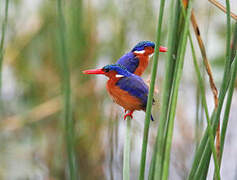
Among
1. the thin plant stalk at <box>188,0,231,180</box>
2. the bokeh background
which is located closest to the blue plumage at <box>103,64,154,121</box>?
the thin plant stalk at <box>188,0,231,180</box>

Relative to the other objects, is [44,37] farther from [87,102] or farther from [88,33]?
[87,102]

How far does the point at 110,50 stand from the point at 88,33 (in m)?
0.23

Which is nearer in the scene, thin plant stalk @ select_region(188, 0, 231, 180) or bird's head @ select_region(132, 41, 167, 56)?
thin plant stalk @ select_region(188, 0, 231, 180)

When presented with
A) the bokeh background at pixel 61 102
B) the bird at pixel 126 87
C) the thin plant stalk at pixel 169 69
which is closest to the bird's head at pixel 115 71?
the bird at pixel 126 87

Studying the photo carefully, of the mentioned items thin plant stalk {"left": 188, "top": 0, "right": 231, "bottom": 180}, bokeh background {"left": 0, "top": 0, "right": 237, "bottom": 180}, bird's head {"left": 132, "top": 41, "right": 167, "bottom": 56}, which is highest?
bird's head {"left": 132, "top": 41, "right": 167, "bottom": 56}

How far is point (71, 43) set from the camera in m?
1.92

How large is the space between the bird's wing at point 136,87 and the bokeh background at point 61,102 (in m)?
1.15

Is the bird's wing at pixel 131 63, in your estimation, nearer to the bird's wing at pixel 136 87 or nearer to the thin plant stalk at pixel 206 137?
the bird's wing at pixel 136 87

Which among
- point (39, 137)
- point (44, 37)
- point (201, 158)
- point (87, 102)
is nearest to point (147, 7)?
point (87, 102)

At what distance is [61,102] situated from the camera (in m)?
1.82

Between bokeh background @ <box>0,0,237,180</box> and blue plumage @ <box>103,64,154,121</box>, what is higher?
blue plumage @ <box>103,64,154,121</box>

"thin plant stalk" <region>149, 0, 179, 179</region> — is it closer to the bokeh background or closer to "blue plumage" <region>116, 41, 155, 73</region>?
"blue plumage" <region>116, 41, 155, 73</region>

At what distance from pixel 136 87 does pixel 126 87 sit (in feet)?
0.05

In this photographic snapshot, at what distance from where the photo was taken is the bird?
0.60 metres
